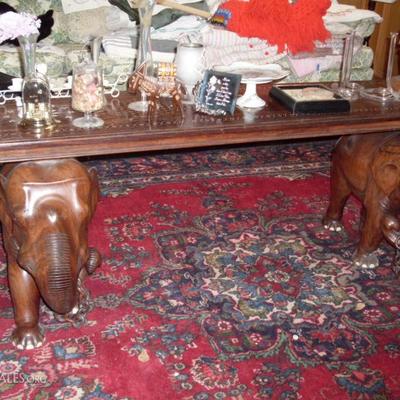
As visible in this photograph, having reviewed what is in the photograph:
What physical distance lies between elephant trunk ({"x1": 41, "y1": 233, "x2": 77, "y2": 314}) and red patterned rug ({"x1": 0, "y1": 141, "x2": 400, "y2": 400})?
25cm

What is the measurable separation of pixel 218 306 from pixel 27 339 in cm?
63

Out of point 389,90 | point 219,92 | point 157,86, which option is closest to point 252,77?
point 219,92

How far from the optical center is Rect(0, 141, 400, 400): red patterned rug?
1.59 meters

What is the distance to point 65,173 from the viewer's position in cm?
158

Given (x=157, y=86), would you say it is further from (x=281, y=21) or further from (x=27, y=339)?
(x=281, y=21)

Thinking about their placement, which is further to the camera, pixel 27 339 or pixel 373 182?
pixel 373 182

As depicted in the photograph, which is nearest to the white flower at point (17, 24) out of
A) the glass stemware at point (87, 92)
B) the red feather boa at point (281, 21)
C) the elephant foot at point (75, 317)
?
the glass stemware at point (87, 92)

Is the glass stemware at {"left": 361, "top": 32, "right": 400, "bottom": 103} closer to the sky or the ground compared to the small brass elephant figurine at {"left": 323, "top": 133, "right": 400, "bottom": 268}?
closer to the sky

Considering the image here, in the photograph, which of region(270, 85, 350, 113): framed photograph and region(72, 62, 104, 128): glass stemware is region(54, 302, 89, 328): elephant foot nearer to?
region(72, 62, 104, 128): glass stemware

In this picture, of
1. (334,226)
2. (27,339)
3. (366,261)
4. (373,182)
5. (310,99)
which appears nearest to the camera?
(27,339)

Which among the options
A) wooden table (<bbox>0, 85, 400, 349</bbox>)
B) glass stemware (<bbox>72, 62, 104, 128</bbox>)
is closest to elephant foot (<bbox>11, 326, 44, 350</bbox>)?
wooden table (<bbox>0, 85, 400, 349</bbox>)

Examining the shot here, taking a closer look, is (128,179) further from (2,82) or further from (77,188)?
(77,188)

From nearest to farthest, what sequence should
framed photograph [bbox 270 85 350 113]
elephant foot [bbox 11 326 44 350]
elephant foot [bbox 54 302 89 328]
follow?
1. elephant foot [bbox 11 326 44 350]
2. elephant foot [bbox 54 302 89 328]
3. framed photograph [bbox 270 85 350 113]

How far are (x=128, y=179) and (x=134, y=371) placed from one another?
4.36ft
